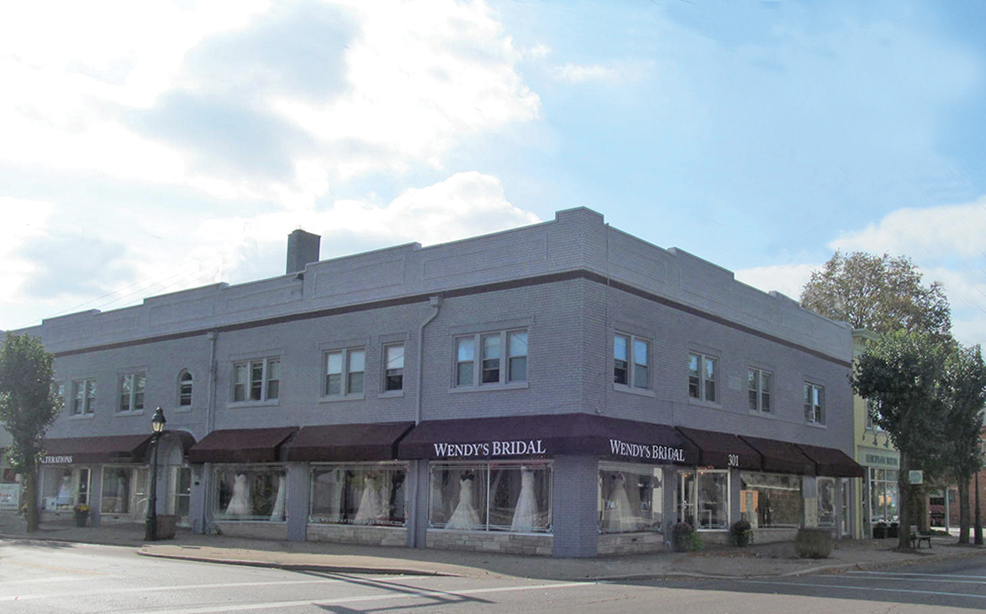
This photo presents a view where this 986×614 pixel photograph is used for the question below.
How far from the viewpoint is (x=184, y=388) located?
31250mm

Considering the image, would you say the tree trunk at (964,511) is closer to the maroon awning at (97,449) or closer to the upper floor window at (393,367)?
the upper floor window at (393,367)

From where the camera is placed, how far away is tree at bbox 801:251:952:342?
4797cm

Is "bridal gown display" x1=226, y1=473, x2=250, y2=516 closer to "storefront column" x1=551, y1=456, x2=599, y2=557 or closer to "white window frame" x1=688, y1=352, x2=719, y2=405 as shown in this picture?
"storefront column" x1=551, y1=456, x2=599, y2=557

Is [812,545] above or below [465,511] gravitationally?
below

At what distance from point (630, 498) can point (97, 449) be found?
1951cm

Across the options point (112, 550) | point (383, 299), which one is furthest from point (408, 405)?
point (112, 550)

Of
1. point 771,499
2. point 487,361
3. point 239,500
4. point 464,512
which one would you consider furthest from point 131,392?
point 771,499

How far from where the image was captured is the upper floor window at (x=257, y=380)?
28.5m

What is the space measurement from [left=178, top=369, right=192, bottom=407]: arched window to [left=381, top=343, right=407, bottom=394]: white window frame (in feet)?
29.8

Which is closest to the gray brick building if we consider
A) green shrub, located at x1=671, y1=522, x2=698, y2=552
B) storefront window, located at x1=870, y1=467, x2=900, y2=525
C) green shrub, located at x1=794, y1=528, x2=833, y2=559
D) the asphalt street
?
green shrub, located at x1=671, y1=522, x2=698, y2=552

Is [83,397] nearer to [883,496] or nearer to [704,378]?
[704,378]

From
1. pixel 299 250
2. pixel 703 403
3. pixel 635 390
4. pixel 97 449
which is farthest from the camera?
pixel 97 449

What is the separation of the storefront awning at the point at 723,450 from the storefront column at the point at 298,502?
1078 cm

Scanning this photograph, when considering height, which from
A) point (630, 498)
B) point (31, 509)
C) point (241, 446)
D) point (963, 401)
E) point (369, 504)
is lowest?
point (31, 509)
